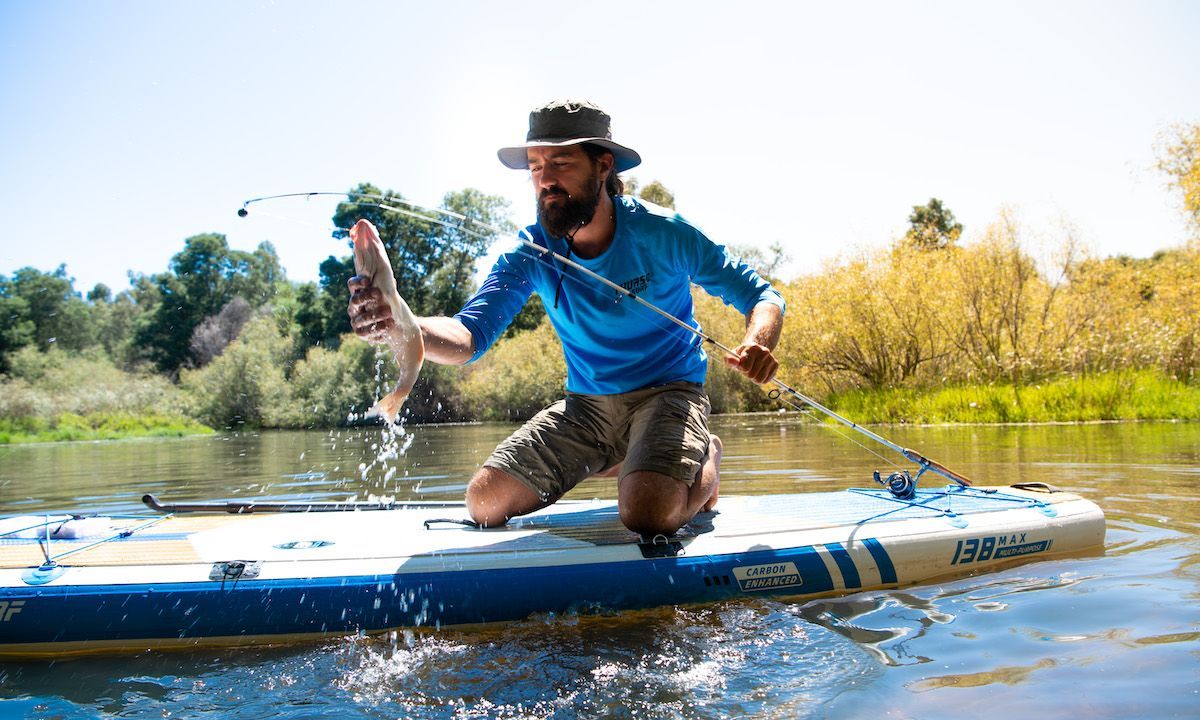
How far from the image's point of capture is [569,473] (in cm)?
422

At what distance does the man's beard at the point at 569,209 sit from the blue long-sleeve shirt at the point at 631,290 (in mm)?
145

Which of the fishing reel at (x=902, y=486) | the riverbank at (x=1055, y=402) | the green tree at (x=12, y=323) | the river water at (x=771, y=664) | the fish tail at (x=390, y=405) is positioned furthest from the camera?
the green tree at (x=12, y=323)

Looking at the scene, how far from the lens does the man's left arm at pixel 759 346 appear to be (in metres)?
3.54

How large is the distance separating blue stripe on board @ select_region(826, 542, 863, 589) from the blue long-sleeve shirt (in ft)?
3.61

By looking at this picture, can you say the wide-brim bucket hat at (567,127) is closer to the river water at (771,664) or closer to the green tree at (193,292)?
the river water at (771,664)

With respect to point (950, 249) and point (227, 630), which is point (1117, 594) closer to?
point (227, 630)

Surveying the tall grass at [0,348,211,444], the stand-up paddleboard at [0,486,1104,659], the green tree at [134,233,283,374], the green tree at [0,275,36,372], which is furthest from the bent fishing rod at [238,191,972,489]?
A: the green tree at [134,233,283,374]

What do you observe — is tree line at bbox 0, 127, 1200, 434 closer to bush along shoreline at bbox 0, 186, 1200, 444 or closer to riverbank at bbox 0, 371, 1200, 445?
bush along shoreline at bbox 0, 186, 1200, 444

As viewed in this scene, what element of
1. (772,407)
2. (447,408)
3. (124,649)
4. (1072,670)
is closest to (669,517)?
(1072,670)

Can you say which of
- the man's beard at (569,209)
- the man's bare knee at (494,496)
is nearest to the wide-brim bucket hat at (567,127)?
the man's beard at (569,209)

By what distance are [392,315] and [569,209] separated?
51.1 inches

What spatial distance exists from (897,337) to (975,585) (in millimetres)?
16509

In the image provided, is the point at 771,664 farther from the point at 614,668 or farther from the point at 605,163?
the point at 605,163

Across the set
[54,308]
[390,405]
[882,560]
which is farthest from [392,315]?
[54,308]
